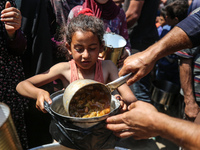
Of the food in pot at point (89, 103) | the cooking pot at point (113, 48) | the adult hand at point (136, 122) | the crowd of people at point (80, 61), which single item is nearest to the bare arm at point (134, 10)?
the crowd of people at point (80, 61)

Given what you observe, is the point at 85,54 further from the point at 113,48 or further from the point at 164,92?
the point at 164,92

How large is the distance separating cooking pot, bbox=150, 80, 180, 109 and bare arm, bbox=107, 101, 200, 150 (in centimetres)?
226

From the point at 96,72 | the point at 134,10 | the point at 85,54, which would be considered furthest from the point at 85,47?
the point at 134,10

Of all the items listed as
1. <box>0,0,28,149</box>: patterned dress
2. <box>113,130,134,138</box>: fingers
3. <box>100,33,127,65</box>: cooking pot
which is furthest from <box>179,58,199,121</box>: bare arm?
<box>0,0,28,149</box>: patterned dress

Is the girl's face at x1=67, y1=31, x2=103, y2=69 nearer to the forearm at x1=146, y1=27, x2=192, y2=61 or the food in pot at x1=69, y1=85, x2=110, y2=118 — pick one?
the food in pot at x1=69, y1=85, x2=110, y2=118

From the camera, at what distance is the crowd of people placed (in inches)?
48.4

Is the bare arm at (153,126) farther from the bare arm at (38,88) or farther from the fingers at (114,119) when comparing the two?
the bare arm at (38,88)

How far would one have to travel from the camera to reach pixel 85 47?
5.77 ft

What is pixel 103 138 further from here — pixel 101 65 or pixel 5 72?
pixel 5 72

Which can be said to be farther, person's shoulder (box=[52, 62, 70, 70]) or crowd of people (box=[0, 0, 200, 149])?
person's shoulder (box=[52, 62, 70, 70])

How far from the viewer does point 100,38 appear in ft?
6.20

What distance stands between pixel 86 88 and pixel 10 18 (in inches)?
38.6

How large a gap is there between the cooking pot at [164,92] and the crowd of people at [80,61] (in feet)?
3.02

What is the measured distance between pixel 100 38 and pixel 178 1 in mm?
2603
